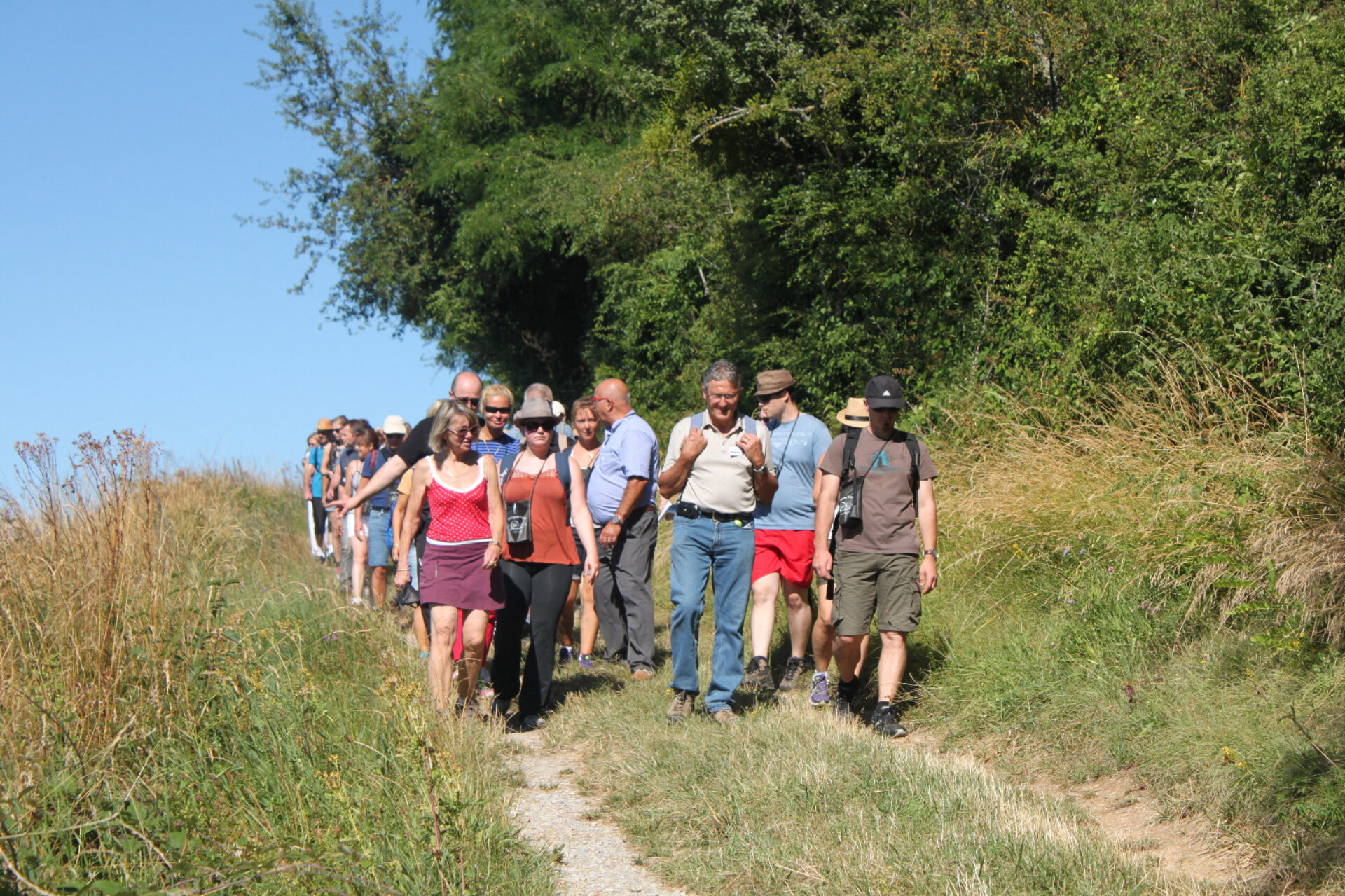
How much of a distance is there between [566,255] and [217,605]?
68.7 ft

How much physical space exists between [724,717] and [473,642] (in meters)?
1.48

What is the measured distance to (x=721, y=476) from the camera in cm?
699

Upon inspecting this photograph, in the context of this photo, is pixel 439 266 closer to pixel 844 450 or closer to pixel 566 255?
pixel 566 255

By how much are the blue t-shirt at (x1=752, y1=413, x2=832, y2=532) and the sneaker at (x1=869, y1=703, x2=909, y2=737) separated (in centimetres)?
155

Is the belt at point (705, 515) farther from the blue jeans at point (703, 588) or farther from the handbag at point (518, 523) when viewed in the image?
the handbag at point (518, 523)

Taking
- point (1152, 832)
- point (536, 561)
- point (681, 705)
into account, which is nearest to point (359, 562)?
point (536, 561)

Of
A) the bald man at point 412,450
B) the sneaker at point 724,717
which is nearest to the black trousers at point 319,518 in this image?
the bald man at point 412,450

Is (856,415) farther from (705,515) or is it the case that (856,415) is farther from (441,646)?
(441,646)

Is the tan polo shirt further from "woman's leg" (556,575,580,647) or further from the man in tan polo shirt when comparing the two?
"woman's leg" (556,575,580,647)

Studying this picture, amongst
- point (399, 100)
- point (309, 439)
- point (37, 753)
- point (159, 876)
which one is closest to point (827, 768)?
point (159, 876)

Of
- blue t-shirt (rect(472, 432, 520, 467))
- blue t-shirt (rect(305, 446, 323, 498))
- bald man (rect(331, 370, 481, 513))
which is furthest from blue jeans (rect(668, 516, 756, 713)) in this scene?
blue t-shirt (rect(305, 446, 323, 498))

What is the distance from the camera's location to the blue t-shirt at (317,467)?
15734mm

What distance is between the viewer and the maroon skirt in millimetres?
6758

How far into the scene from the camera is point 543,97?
90.3 feet
